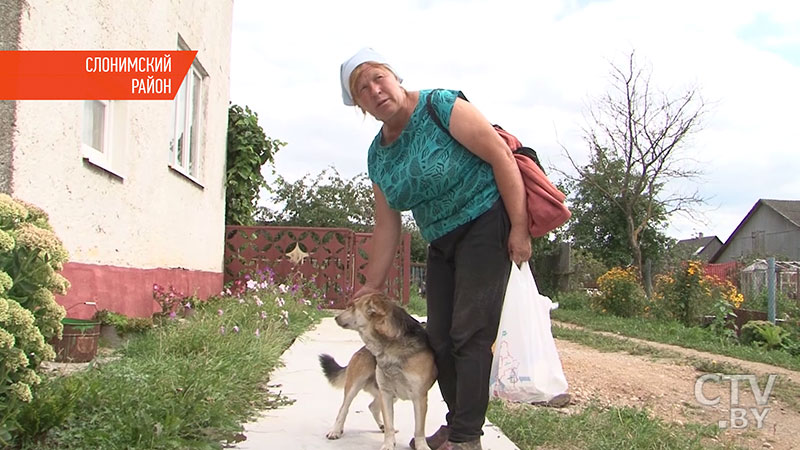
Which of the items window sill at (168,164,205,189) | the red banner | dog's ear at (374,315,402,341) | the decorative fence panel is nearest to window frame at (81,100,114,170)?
the red banner

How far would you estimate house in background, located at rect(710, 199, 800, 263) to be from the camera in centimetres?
3816

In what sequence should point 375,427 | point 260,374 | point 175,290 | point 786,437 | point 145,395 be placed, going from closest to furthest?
point 145,395
point 375,427
point 260,374
point 786,437
point 175,290

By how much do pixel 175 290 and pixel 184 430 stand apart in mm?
4821

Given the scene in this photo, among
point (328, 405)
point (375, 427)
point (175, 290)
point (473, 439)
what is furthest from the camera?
point (175, 290)

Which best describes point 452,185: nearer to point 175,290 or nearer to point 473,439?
point 473,439

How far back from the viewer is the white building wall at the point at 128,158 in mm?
4340

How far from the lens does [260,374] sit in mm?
4418

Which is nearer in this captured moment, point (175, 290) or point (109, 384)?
point (109, 384)

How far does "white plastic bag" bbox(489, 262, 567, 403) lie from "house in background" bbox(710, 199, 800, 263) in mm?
37414

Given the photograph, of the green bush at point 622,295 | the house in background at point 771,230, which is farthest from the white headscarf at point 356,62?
the house in background at point 771,230

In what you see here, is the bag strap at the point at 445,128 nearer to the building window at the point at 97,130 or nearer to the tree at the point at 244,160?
the building window at the point at 97,130

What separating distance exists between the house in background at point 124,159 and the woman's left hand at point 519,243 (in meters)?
2.97

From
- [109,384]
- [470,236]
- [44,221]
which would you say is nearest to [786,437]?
[470,236]

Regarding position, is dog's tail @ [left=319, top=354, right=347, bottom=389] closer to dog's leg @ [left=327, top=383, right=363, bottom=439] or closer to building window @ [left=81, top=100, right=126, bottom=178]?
dog's leg @ [left=327, top=383, right=363, bottom=439]
